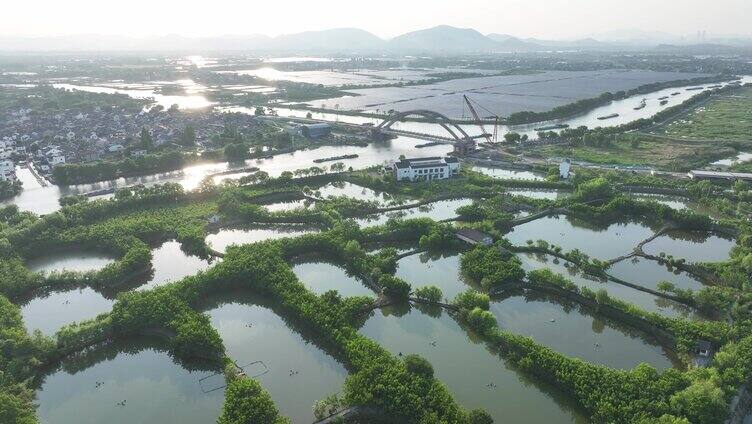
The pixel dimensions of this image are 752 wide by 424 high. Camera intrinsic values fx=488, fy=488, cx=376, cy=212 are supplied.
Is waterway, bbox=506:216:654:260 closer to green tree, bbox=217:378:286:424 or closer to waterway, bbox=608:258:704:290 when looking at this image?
waterway, bbox=608:258:704:290

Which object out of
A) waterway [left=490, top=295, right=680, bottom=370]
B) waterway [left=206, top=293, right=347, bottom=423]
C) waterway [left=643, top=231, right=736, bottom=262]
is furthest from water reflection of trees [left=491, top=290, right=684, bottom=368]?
waterway [left=206, top=293, right=347, bottom=423]

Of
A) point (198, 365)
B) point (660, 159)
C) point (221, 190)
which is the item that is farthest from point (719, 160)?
point (198, 365)

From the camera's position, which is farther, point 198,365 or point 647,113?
point 647,113

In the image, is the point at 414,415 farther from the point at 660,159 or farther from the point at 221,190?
the point at 660,159

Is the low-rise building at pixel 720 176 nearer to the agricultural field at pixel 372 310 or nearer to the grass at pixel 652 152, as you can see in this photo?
the grass at pixel 652 152

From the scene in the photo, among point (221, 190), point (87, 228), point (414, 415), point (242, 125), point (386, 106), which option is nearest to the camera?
point (414, 415)

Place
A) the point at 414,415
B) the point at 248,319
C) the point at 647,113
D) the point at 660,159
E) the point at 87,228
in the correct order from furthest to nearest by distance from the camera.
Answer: the point at 647,113
the point at 660,159
the point at 87,228
the point at 248,319
the point at 414,415

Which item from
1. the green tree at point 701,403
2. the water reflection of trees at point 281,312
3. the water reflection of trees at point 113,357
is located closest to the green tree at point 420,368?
the water reflection of trees at point 281,312

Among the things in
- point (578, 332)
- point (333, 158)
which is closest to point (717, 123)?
point (333, 158)
